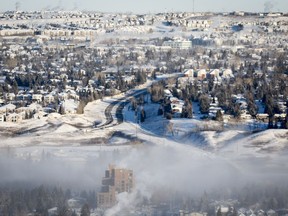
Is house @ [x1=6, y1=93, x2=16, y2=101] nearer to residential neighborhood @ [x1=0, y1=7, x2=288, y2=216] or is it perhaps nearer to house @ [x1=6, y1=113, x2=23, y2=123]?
residential neighborhood @ [x1=0, y1=7, x2=288, y2=216]


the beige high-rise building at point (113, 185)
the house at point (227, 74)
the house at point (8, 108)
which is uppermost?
the house at point (227, 74)

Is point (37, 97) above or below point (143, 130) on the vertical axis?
above

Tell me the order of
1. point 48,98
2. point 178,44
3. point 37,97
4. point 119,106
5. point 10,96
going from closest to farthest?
1. point 119,106
2. point 48,98
3. point 37,97
4. point 10,96
5. point 178,44

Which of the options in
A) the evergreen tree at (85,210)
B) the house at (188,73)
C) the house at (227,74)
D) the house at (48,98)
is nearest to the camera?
the evergreen tree at (85,210)

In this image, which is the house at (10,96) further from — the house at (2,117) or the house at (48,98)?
the house at (2,117)

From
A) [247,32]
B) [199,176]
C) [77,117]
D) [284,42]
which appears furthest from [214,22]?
[199,176]

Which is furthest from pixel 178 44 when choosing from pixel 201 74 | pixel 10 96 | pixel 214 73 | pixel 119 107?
pixel 119 107

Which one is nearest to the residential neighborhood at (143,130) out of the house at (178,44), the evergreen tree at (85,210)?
the evergreen tree at (85,210)

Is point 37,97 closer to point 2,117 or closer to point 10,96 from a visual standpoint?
point 10,96

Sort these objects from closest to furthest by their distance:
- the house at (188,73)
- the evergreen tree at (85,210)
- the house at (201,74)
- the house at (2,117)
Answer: the evergreen tree at (85,210)
the house at (2,117)
the house at (201,74)
the house at (188,73)
